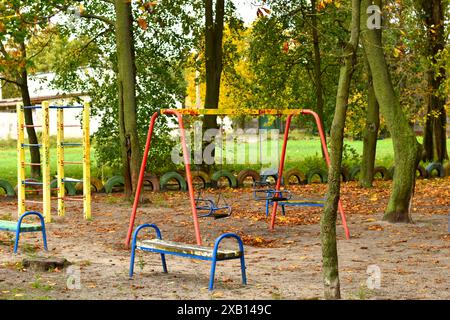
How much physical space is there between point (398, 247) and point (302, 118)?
18089 millimetres

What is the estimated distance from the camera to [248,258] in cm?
1066

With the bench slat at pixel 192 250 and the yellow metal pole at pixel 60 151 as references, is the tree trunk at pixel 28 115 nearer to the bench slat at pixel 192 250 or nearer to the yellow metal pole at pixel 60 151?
the yellow metal pole at pixel 60 151

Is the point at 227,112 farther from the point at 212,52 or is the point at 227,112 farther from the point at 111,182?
the point at 212,52

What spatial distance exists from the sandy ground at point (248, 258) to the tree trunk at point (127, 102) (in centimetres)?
99

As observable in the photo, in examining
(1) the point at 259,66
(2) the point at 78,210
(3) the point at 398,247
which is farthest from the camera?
(1) the point at 259,66

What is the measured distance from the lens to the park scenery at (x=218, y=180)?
27.6 feet

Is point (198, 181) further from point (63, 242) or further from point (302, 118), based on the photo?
point (63, 242)

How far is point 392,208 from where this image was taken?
46.4 ft

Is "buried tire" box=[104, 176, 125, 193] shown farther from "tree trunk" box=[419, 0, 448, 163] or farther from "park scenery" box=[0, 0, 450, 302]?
"tree trunk" box=[419, 0, 448, 163]

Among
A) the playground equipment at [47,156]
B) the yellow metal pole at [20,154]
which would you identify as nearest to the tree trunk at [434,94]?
the playground equipment at [47,156]

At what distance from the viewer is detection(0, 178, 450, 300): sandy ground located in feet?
26.5

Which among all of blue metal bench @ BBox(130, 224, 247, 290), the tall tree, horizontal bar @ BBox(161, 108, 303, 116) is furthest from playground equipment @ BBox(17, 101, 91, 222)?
the tall tree

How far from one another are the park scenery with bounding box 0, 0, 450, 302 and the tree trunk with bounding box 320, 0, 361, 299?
1cm
